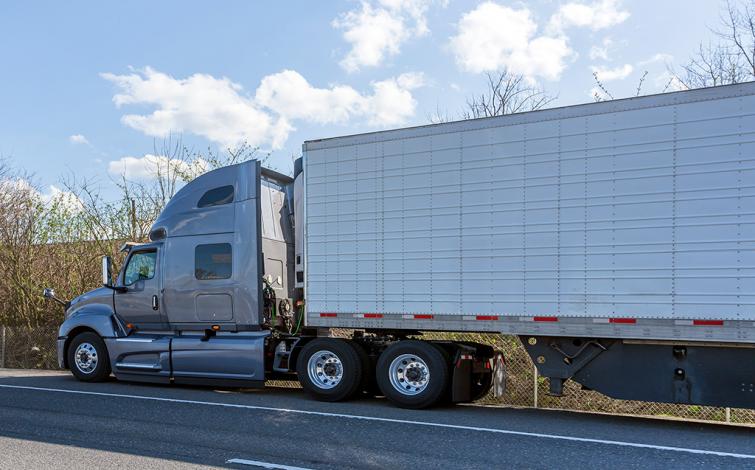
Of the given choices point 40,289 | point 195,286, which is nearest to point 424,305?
point 195,286

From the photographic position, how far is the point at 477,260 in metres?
8.82

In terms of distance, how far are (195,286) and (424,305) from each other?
4.32 m

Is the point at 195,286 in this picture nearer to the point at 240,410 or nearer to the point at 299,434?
the point at 240,410

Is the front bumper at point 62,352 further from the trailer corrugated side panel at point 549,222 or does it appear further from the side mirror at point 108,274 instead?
the trailer corrugated side panel at point 549,222

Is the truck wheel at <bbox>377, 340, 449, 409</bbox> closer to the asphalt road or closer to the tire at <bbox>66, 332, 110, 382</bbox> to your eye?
the asphalt road

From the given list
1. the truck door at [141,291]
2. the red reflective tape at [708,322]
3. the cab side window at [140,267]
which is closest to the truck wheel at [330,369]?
the truck door at [141,291]

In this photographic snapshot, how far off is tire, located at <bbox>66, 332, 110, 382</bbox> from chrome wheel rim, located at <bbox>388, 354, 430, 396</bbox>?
228 inches

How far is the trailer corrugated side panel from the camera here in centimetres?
755

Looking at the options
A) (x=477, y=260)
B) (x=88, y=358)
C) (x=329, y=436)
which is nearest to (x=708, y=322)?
(x=477, y=260)

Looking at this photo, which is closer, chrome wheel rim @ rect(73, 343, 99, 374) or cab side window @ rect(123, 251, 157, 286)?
cab side window @ rect(123, 251, 157, 286)

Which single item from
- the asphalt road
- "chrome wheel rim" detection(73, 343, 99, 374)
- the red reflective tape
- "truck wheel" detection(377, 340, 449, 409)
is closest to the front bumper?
"chrome wheel rim" detection(73, 343, 99, 374)

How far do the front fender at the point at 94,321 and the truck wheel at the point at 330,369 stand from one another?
4.12 metres

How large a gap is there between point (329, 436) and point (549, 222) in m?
3.77

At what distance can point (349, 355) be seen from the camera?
9.62m
